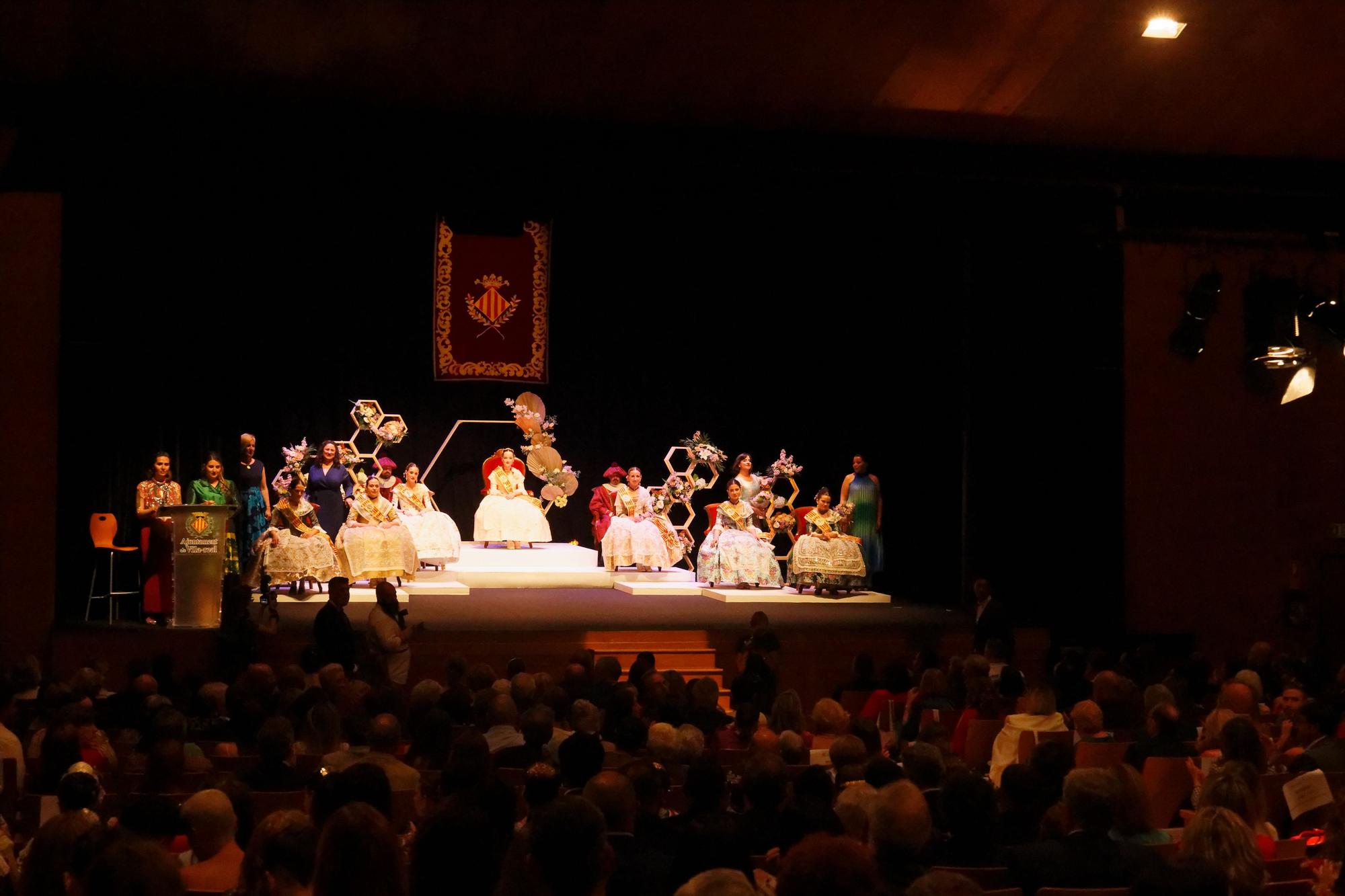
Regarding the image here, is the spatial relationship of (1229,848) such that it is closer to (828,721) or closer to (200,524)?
(828,721)

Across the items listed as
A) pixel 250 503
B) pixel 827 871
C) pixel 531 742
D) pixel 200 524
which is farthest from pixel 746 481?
Answer: pixel 827 871

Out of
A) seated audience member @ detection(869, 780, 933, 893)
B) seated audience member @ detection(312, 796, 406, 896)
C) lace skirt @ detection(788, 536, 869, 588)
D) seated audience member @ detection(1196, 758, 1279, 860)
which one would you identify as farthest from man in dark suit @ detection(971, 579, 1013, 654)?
seated audience member @ detection(312, 796, 406, 896)

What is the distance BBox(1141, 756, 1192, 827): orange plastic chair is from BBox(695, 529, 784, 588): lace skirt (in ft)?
24.8

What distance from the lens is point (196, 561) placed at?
9773 millimetres

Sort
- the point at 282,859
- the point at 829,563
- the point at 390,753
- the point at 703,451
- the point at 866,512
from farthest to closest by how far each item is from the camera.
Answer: the point at 703,451, the point at 866,512, the point at 829,563, the point at 390,753, the point at 282,859

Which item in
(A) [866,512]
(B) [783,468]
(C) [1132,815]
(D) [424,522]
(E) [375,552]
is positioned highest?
(B) [783,468]

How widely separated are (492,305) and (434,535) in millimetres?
2333

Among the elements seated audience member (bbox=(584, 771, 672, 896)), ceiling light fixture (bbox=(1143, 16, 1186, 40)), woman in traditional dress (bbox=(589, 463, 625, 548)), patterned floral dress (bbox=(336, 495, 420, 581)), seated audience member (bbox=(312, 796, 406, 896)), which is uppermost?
ceiling light fixture (bbox=(1143, 16, 1186, 40))

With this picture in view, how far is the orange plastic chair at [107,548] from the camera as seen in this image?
1073 centimetres

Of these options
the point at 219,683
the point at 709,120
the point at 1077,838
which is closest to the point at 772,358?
the point at 709,120

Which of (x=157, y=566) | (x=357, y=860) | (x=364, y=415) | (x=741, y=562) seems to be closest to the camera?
(x=357, y=860)

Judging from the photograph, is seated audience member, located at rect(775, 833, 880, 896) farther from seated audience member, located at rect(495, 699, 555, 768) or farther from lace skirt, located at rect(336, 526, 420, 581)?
lace skirt, located at rect(336, 526, 420, 581)

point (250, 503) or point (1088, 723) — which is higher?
point (250, 503)

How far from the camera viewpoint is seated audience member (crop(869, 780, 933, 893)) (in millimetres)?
3158
